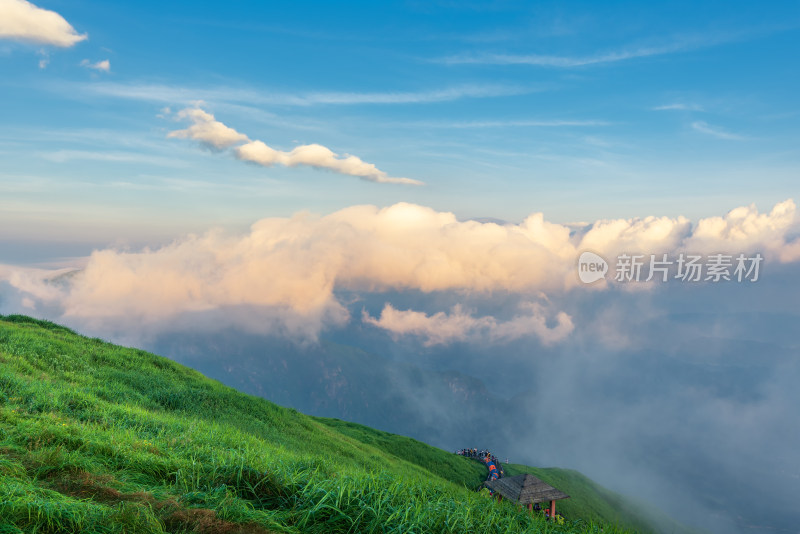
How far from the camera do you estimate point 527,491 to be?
2817 centimetres

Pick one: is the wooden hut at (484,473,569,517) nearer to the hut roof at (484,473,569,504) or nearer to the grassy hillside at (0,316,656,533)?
the hut roof at (484,473,569,504)

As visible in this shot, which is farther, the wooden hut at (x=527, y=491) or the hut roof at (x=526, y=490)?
the hut roof at (x=526, y=490)

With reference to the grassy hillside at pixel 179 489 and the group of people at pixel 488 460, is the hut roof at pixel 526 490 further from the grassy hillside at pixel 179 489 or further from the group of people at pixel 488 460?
the group of people at pixel 488 460

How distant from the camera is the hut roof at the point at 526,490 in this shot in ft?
90.4

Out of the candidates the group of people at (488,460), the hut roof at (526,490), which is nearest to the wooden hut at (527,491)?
the hut roof at (526,490)

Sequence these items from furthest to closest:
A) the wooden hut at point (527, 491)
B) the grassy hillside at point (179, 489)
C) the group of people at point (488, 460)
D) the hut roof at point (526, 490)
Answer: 1. the group of people at point (488, 460)
2. the hut roof at point (526, 490)
3. the wooden hut at point (527, 491)
4. the grassy hillside at point (179, 489)

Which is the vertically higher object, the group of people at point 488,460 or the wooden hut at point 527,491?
the wooden hut at point 527,491

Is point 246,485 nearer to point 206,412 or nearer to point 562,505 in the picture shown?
point 206,412

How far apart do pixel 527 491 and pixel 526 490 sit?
0.38ft

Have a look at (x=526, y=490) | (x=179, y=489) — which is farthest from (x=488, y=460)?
(x=179, y=489)

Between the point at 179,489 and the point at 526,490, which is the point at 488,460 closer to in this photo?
the point at 526,490

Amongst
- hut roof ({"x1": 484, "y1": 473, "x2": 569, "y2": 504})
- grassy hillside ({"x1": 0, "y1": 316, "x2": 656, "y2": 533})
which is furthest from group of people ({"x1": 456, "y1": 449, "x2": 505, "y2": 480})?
grassy hillside ({"x1": 0, "y1": 316, "x2": 656, "y2": 533})

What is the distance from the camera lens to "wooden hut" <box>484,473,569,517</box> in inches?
1080

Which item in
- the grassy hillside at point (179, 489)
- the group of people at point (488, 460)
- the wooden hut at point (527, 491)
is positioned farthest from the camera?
the group of people at point (488, 460)
